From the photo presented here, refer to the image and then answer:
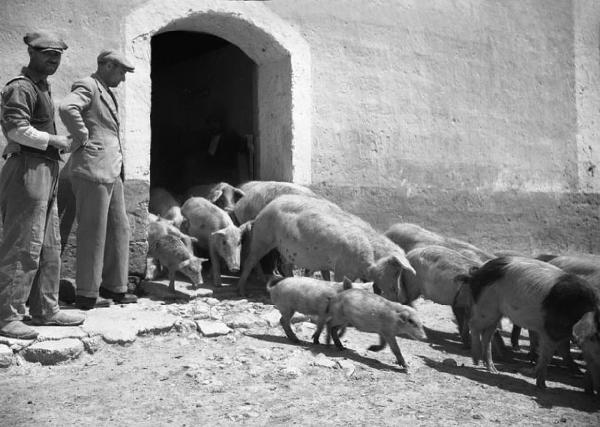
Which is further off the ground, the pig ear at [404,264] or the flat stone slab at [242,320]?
the pig ear at [404,264]

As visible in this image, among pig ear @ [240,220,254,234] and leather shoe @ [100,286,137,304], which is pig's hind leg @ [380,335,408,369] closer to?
leather shoe @ [100,286,137,304]

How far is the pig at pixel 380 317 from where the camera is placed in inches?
212

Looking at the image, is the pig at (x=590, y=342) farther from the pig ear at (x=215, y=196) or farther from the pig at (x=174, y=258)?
the pig ear at (x=215, y=196)

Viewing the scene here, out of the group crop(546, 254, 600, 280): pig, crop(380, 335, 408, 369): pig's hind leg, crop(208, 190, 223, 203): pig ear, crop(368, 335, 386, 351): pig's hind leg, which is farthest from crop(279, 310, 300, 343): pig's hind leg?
crop(546, 254, 600, 280): pig

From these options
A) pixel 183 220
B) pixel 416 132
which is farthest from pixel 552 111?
pixel 183 220

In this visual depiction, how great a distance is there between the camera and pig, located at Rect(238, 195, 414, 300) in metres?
6.66

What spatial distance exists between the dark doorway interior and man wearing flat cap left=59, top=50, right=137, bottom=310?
330 centimetres

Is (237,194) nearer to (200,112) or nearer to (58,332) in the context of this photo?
(58,332)

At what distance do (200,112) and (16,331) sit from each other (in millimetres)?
7755

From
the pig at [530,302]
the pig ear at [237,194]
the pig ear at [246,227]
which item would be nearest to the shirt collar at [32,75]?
the pig ear at [246,227]

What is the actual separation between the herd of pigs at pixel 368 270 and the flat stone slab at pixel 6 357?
206 centimetres

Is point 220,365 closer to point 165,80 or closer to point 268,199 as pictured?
point 268,199

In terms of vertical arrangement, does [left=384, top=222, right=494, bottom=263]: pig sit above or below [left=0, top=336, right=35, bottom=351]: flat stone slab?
above

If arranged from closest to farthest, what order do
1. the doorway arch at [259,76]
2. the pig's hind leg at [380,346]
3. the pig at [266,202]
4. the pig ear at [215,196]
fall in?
1. the pig's hind leg at [380,346]
2. the doorway arch at [259,76]
3. the pig at [266,202]
4. the pig ear at [215,196]
